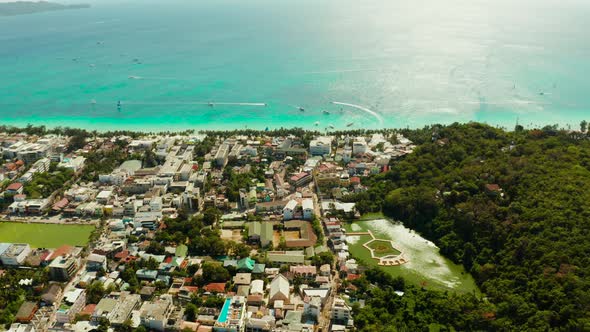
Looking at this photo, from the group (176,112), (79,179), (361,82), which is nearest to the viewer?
(79,179)

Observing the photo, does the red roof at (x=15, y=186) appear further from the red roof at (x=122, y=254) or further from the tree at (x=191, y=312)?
the tree at (x=191, y=312)

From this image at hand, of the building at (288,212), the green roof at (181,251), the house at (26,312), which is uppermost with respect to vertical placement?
the building at (288,212)

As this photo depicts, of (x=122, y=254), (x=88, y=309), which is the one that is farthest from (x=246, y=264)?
(x=88, y=309)

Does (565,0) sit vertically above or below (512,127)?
above

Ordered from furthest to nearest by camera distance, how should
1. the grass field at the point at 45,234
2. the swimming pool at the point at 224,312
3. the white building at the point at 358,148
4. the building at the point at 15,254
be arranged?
the white building at the point at 358,148, the grass field at the point at 45,234, the building at the point at 15,254, the swimming pool at the point at 224,312

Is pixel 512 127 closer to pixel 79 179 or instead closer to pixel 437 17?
pixel 79 179

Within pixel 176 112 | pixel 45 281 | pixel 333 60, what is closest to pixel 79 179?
pixel 45 281

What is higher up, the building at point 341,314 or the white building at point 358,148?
the white building at point 358,148

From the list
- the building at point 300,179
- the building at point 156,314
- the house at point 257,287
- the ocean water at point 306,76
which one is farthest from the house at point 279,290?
the ocean water at point 306,76
